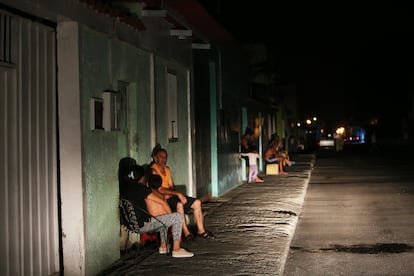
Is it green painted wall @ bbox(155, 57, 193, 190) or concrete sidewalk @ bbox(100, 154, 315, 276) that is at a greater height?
green painted wall @ bbox(155, 57, 193, 190)

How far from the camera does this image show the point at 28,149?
5.97 m

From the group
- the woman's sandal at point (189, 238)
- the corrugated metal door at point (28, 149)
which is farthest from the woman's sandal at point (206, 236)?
the corrugated metal door at point (28, 149)

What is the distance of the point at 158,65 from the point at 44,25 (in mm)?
3794

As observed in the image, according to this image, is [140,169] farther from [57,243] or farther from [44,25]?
[44,25]

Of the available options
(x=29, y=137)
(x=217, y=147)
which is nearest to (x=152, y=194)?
(x=29, y=137)

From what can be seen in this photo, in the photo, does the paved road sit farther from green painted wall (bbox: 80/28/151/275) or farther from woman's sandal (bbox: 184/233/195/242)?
green painted wall (bbox: 80/28/151/275)

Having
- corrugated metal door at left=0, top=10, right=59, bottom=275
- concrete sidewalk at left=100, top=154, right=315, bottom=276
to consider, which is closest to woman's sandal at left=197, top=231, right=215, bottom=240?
concrete sidewalk at left=100, top=154, right=315, bottom=276

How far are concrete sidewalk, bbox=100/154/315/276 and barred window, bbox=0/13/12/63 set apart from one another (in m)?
2.89

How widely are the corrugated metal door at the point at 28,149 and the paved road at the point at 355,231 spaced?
297cm

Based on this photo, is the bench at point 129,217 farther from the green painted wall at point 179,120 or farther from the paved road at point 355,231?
the green painted wall at point 179,120

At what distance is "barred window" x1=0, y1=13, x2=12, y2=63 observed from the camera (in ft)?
18.1

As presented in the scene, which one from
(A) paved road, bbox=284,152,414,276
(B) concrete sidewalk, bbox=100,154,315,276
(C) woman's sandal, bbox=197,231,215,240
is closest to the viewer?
(B) concrete sidewalk, bbox=100,154,315,276

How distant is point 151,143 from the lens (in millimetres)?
9484

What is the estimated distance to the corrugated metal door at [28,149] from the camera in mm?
5566
